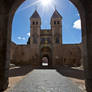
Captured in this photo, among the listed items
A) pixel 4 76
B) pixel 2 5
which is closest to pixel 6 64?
pixel 4 76

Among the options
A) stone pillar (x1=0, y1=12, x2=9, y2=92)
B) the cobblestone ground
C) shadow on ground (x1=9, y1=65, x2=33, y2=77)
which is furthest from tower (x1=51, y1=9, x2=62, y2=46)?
stone pillar (x1=0, y1=12, x2=9, y2=92)

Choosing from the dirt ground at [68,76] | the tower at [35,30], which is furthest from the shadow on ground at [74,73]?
the tower at [35,30]

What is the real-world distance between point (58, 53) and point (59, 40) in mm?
3553

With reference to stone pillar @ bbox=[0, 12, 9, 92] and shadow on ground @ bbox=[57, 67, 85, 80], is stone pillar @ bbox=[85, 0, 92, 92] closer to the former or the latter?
stone pillar @ bbox=[0, 12, 9, 92]

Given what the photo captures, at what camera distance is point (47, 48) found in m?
28.7

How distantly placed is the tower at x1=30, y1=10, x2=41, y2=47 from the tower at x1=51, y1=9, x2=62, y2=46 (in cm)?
392

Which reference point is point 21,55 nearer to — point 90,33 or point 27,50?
point 27,50

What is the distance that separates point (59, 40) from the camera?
27.0 m

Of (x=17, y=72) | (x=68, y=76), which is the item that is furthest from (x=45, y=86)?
(x=17, y=72)

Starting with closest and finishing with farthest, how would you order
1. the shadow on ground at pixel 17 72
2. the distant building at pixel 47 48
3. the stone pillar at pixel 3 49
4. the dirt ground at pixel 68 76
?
1. the stone pillar at pixel 3 49
2. the dirt ground at pixel 68 76
3. the shadow on ground at pixel 17 72
4. the distant building at pixel 47 48

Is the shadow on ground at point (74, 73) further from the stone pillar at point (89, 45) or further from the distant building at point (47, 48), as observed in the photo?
the distant building at point (47, 48)

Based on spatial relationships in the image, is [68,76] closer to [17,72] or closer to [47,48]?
[17,72]

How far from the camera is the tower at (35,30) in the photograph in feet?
88.8

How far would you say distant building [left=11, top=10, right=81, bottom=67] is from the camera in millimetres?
25656
